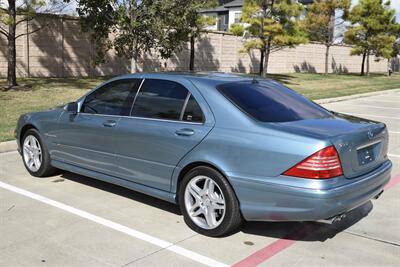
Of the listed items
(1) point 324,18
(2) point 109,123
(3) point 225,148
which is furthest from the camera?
(1) point 324,18

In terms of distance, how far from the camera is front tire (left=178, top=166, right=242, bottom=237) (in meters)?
4.30

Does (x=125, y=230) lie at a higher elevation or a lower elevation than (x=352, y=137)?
lower

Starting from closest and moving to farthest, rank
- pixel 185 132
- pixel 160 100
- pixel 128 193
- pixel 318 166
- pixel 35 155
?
pixel 318 166 → pixel 185 132 → pixel 160 100 → pixel 128 193 → pixel 35 155

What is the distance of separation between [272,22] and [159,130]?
20.8 meters

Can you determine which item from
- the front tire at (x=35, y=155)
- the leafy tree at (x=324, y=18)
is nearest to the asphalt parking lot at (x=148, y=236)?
the front tire at (x=35, y=155)

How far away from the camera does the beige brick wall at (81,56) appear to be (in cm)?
1856

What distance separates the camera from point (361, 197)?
4.25m

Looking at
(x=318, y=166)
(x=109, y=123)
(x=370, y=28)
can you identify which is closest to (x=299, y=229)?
(x=318, y=166)

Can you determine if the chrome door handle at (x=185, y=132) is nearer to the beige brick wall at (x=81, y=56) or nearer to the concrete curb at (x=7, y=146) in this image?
the concrete curb at (x=7, y=146)

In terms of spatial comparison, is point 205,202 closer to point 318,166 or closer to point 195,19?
point 318,166

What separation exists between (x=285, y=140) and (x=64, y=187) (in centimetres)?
308

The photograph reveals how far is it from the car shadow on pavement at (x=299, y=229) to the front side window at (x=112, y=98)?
5.94ft

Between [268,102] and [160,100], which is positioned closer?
[268,102]

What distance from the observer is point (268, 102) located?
15.5 feet
